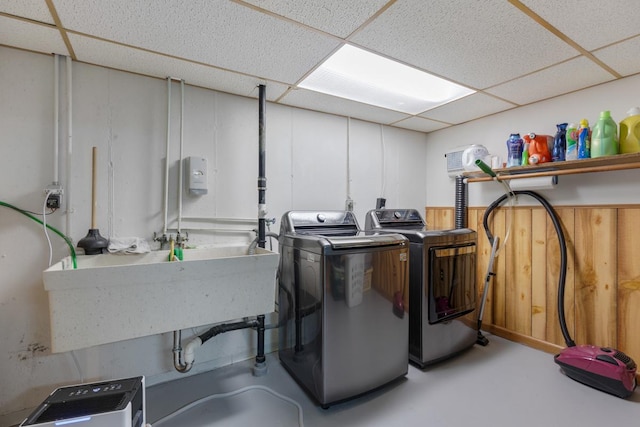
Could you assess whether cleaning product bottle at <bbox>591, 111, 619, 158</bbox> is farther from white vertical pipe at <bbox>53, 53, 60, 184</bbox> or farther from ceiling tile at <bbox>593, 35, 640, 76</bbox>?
white vertical pipe at <bbox>53, 53, 60, 184</bbox>

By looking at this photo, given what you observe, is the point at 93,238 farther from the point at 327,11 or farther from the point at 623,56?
the point at 623,56

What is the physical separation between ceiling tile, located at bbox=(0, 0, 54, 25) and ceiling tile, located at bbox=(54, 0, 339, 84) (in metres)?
0.06

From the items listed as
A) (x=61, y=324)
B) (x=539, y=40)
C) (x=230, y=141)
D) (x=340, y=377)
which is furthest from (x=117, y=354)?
(x=539, y=40)

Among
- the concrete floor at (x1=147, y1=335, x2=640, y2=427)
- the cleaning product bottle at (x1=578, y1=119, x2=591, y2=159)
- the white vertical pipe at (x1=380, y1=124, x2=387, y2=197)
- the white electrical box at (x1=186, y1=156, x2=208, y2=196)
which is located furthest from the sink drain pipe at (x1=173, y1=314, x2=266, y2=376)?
the cleaning product bottle at (x1=578, y1=119, x2=591, y2=159)

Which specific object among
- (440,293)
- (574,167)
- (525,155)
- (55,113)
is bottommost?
(440,293)

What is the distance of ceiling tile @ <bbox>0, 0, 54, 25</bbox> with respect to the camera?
1.25 meters

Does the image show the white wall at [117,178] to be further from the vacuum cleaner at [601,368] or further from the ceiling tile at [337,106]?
the vacuum cleaner at [601,368]

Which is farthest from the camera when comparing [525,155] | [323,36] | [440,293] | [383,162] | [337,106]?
[383,162]

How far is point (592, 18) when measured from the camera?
54.3 inches

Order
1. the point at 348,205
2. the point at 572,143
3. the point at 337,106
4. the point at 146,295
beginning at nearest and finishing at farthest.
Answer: the point at 146,295, the point at 572,143, the point at 337,106, the point at 348,205

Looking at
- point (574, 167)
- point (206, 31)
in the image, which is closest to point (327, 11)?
point (206, 31)

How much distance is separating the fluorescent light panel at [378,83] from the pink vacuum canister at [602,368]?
2032 mm

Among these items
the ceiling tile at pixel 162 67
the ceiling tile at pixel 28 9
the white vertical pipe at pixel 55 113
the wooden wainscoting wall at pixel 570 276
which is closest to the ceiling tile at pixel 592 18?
the wooden wainscoting wall at pixel 570 276

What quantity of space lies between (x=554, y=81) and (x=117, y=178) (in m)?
3.11
